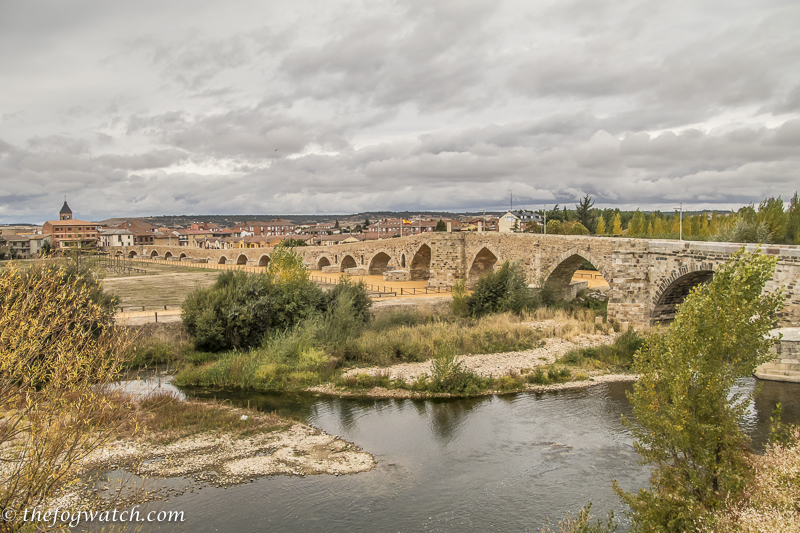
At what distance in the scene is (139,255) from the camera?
86.8 meters

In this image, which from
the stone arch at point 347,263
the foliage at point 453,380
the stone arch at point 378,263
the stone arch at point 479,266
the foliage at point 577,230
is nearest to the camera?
the foliage at point 453,380

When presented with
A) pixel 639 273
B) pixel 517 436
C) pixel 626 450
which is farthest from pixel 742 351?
pixel 639 273

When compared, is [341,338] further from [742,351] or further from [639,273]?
[742,351]

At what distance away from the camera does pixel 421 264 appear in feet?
129

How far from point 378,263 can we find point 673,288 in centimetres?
2731

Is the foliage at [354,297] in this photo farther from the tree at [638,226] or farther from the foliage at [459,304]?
the tree at [638,226]

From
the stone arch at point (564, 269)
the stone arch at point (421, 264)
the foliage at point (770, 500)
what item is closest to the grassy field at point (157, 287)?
the stone arch at point (421, 264)

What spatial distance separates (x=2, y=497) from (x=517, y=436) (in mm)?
10157

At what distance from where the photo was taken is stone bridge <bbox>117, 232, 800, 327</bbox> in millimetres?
17141

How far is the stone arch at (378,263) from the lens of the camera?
143 feet

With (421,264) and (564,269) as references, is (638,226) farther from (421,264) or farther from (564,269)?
(564,269)

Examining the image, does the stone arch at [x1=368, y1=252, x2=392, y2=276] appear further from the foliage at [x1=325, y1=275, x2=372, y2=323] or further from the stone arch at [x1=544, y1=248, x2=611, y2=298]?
the foliage at [x1=325, y1=275, x2=372, y2=323]

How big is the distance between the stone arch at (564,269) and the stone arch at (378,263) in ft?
55.8

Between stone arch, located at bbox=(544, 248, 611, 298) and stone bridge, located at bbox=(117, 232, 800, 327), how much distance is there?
0.05m
